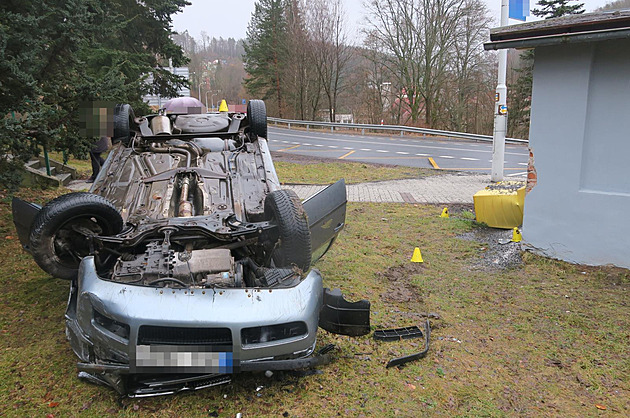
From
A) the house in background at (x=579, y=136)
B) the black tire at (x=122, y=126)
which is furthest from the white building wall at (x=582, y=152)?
the black tire at (x=122, y=126)

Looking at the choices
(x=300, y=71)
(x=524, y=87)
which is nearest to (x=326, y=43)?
(x=300, y=71)

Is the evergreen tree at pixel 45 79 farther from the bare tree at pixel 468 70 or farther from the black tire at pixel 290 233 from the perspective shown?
the bare tree at pixel 468 70

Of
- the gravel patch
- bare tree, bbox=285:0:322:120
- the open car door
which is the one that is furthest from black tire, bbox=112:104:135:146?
bare tree, bbox=285:0:322:120

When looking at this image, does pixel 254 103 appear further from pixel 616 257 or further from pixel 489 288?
pixel 616 257

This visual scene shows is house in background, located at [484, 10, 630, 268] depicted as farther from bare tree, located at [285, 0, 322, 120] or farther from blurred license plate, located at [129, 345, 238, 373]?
bare tree, located at [285, 0, 322, 120]

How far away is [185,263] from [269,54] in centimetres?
4004

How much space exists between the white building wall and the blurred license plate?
15.9ft

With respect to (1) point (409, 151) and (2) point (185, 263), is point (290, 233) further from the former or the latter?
(1) point (409, 151)

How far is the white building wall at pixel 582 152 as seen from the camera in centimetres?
579

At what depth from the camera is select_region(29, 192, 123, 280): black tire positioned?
3.93 m

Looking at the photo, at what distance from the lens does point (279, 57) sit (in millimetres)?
40625

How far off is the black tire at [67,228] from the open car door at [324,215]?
171 centimetres

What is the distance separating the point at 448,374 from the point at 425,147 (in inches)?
734

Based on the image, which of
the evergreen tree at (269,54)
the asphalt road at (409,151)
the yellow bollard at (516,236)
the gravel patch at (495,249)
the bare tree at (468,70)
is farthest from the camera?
the evergreen tree at (269,54)
